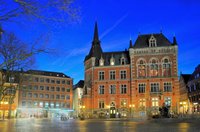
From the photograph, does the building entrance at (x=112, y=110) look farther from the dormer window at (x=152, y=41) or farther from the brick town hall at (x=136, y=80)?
the dormer window at (x=152, y=41)

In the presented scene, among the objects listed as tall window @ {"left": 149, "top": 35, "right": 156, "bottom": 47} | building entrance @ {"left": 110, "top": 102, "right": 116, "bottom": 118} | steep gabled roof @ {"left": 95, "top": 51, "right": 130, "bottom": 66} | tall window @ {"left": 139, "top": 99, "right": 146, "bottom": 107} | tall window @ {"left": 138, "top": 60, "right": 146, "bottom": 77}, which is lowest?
building entrance @ {"left": 110, "top": 102, "right": 116, "bottom": 118}

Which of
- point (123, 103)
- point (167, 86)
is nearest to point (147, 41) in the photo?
point (167, 86)

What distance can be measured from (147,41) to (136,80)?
10429 millimetres

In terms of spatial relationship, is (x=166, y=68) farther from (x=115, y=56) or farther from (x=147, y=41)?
(x=115, y=56)

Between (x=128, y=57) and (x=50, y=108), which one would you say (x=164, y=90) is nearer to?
(x=128, y=57)

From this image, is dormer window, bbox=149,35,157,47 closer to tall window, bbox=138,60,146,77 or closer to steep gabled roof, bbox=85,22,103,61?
tall window, bbox=138,60,146,77

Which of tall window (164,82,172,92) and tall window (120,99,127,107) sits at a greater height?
tall window (164,82,172,92)

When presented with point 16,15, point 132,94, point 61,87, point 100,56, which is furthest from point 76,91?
point 16,15

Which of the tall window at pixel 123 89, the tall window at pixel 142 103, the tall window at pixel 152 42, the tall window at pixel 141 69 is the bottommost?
the tall window at pixel 142 103

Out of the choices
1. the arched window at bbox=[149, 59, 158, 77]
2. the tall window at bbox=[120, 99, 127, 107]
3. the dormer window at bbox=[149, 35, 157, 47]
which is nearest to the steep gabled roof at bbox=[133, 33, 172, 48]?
the dormer window at bbox=[149, 35, 157, 47]

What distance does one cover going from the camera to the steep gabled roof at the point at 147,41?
68.0 metres

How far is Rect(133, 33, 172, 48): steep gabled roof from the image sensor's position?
67963 mm

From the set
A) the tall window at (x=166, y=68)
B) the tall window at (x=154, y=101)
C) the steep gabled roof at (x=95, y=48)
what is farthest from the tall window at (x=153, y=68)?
the steep gabled roof at (x=95, y=48)

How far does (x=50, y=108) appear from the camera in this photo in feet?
322
